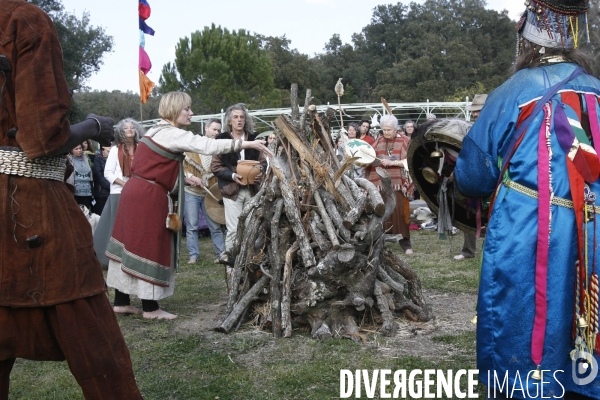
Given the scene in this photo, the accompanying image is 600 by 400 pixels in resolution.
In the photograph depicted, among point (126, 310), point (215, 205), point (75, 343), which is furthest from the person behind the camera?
point (215, 205)

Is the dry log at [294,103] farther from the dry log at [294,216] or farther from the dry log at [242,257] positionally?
the dry log at [242,257]

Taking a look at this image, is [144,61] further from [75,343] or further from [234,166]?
[75,343]

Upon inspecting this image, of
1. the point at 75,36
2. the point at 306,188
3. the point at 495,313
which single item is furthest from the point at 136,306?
the point at 75,36

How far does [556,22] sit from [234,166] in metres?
4.84

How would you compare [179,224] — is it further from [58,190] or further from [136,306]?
[58,190]

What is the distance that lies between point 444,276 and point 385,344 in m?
2.78

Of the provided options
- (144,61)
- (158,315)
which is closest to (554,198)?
(158,315)

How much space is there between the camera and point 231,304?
17.6ft

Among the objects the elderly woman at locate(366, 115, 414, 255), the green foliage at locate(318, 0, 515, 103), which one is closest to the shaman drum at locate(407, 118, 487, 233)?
the elderly woman at locate(366, 115, 414, 255)

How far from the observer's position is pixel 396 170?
899 cm

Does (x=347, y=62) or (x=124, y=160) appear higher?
(x=347, y=62)

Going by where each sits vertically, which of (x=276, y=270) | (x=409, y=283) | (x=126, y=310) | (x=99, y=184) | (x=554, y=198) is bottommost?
(x=126, y=310)

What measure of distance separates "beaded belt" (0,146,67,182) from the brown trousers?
60cm

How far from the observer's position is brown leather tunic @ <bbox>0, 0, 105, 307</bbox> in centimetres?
267
